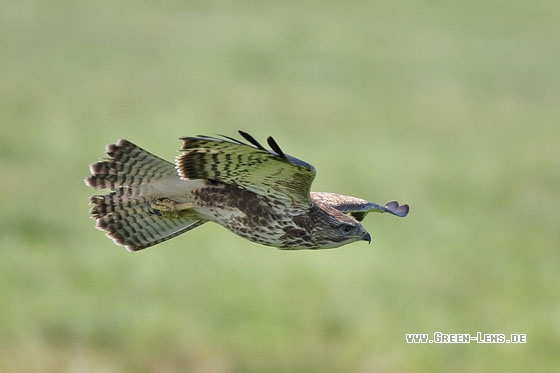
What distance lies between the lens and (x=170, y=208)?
5641mm

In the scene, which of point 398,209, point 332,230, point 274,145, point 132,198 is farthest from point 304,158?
point 274,145

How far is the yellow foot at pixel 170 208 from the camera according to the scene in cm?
561

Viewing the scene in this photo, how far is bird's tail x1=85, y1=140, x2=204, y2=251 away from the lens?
575 cm

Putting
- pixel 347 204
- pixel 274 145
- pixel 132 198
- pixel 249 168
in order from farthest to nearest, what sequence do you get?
pixel 347 204, pixel 132 198, pixel 249 168, pixel 274 145

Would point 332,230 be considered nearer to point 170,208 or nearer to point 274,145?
point 170,208

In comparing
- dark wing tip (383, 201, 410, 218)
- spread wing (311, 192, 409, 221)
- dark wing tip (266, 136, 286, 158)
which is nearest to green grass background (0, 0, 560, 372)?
dark wing tip (383, 201, 410, 218)

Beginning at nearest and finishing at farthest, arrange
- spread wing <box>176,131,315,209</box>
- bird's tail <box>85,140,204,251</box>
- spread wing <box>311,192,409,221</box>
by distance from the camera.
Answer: spread wing <box>176,131,315,209</box> < bird's tail <box>85,140,204,251</box> < spread wing <box>311,192,409,221</box>

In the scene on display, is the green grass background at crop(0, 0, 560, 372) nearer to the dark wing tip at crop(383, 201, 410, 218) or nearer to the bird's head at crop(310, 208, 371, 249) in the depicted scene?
the dark wing tip at crop(383, 201, 410, 218)

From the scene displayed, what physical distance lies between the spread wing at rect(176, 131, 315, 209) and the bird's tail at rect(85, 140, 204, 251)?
1.45ft

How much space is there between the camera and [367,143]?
91.9ft

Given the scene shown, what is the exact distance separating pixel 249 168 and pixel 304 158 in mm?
18749

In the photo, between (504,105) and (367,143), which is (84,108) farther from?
(504,105)

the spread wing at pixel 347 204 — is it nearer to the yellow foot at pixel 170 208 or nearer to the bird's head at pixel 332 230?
the bird's head at pixel 332 230

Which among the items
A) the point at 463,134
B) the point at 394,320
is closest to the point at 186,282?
the point at 394,320
